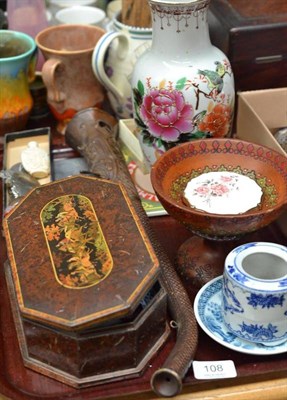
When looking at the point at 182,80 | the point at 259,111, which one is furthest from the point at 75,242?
the point at 259,111

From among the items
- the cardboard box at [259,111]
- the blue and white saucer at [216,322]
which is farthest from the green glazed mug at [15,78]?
the blue and white saucer at [216,322]

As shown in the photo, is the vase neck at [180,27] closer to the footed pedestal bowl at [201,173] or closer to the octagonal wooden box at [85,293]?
the footed pedestal bowl at [201,173]

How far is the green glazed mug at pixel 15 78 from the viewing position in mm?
1057

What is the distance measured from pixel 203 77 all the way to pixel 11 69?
0.35 meters

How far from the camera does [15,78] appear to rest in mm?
1069

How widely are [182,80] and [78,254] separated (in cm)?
31

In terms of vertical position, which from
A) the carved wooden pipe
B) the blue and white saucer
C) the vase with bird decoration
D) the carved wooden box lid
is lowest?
the blue and white saucer

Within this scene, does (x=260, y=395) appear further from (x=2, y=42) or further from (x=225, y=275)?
(x=2, y=42)

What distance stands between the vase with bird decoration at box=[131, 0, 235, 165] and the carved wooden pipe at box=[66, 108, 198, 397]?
86 millimetres

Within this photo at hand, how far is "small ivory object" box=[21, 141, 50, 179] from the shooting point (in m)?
1.00

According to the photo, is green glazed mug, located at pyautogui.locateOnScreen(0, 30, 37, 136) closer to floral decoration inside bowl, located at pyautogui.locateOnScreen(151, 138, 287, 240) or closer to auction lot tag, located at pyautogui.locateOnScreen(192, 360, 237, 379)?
floral decoration inside bowl, located at pyautogui.locateOnScreen(151, 138, 287, 240)

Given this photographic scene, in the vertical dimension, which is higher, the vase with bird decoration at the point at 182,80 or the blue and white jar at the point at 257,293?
the vase with bird decoration at the point at 182,80

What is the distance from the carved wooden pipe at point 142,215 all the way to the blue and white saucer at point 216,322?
Answer: 0.02 meters

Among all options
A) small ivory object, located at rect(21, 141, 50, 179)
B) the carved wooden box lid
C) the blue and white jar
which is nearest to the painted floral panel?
the carved wooden box lid
